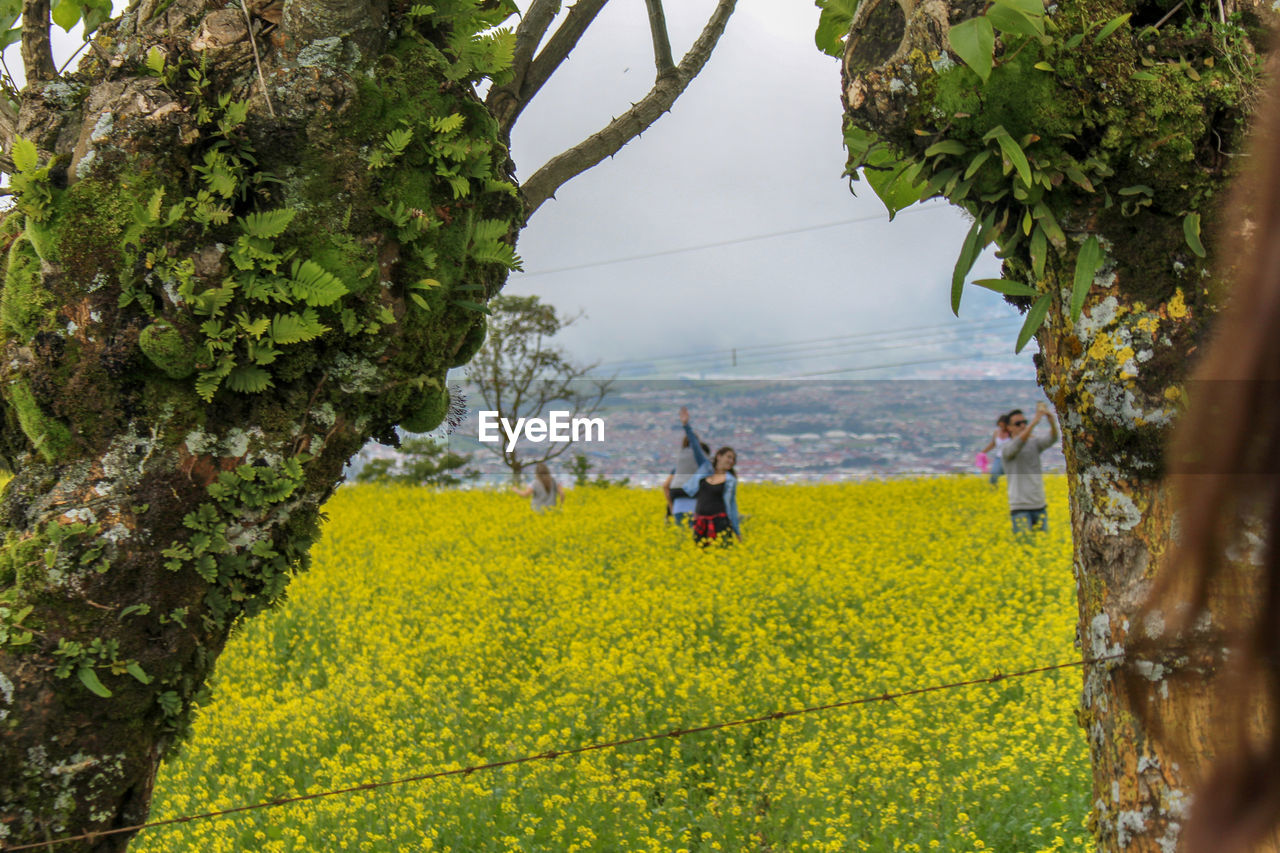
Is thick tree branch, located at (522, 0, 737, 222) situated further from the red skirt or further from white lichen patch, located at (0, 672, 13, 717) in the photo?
the red skirt

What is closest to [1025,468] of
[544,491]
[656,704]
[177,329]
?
[656,704]

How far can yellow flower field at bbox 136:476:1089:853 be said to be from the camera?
4.25m

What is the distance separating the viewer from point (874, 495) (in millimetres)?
16375

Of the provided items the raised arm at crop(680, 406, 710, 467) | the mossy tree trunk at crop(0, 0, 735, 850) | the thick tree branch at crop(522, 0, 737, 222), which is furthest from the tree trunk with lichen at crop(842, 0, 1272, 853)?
the raised arm at crop(680, 406, 710, 467)

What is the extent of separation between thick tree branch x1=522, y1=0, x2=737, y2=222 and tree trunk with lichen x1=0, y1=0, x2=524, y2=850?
2.88ft

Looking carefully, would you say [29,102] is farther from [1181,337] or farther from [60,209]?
[1181,337]

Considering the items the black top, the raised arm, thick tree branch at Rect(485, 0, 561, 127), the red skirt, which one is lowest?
the red skirt

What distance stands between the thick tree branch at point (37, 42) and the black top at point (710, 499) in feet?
27.4

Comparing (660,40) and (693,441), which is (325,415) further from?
(693,441)

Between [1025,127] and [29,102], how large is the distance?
2.35 meters

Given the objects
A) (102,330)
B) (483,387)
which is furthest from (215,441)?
(483,387)

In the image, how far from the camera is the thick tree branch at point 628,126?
3398 millimetres

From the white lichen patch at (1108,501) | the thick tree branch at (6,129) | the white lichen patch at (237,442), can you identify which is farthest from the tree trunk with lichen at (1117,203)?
the thick tree branch at (6,129)

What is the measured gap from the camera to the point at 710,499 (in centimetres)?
1042
